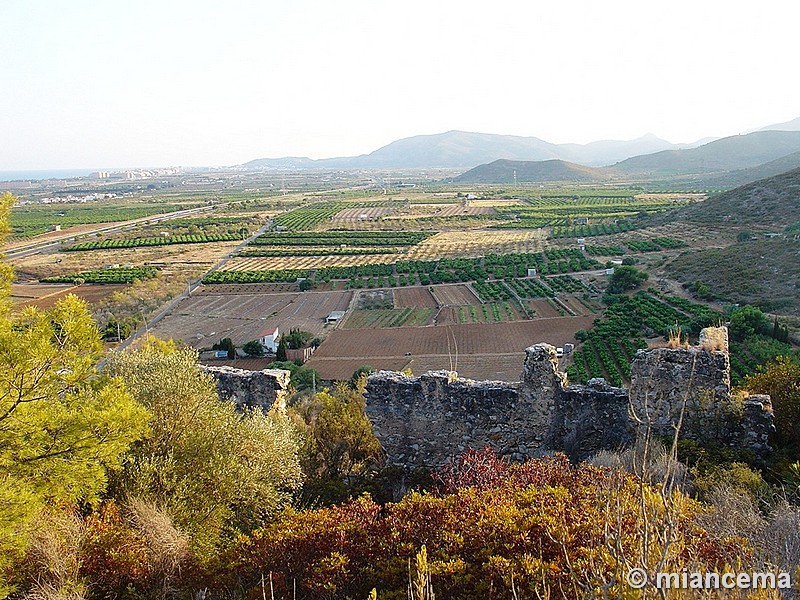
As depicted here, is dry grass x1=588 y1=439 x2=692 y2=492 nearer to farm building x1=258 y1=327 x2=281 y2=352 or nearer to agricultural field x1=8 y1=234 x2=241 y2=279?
farm building x1=258 y1=327 x2=281 y2=352

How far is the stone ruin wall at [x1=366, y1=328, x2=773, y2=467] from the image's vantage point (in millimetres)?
10891

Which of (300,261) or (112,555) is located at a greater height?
(112,555)

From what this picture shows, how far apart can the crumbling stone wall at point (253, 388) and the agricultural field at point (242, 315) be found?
1184 inches

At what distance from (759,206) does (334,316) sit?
50.7 metres

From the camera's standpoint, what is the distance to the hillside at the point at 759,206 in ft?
198

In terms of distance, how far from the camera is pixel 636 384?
11.3 m

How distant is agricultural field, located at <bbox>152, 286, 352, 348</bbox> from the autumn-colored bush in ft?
119

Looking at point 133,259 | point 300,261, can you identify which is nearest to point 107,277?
point 133,259

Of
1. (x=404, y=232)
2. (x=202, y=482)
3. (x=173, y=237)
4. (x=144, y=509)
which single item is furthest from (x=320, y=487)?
(x=173, y=237)

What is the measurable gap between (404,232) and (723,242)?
171ft

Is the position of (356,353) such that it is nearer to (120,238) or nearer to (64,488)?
(64,488)

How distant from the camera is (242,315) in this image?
51438 millimetres

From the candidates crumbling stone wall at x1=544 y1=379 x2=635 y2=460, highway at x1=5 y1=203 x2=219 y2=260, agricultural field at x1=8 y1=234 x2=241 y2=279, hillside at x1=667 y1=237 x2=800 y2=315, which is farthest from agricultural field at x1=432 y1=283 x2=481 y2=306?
highway at x1=5 y1=203 x2=219 y2=260

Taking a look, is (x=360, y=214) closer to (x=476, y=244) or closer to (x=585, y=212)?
(x=585, y=212)
